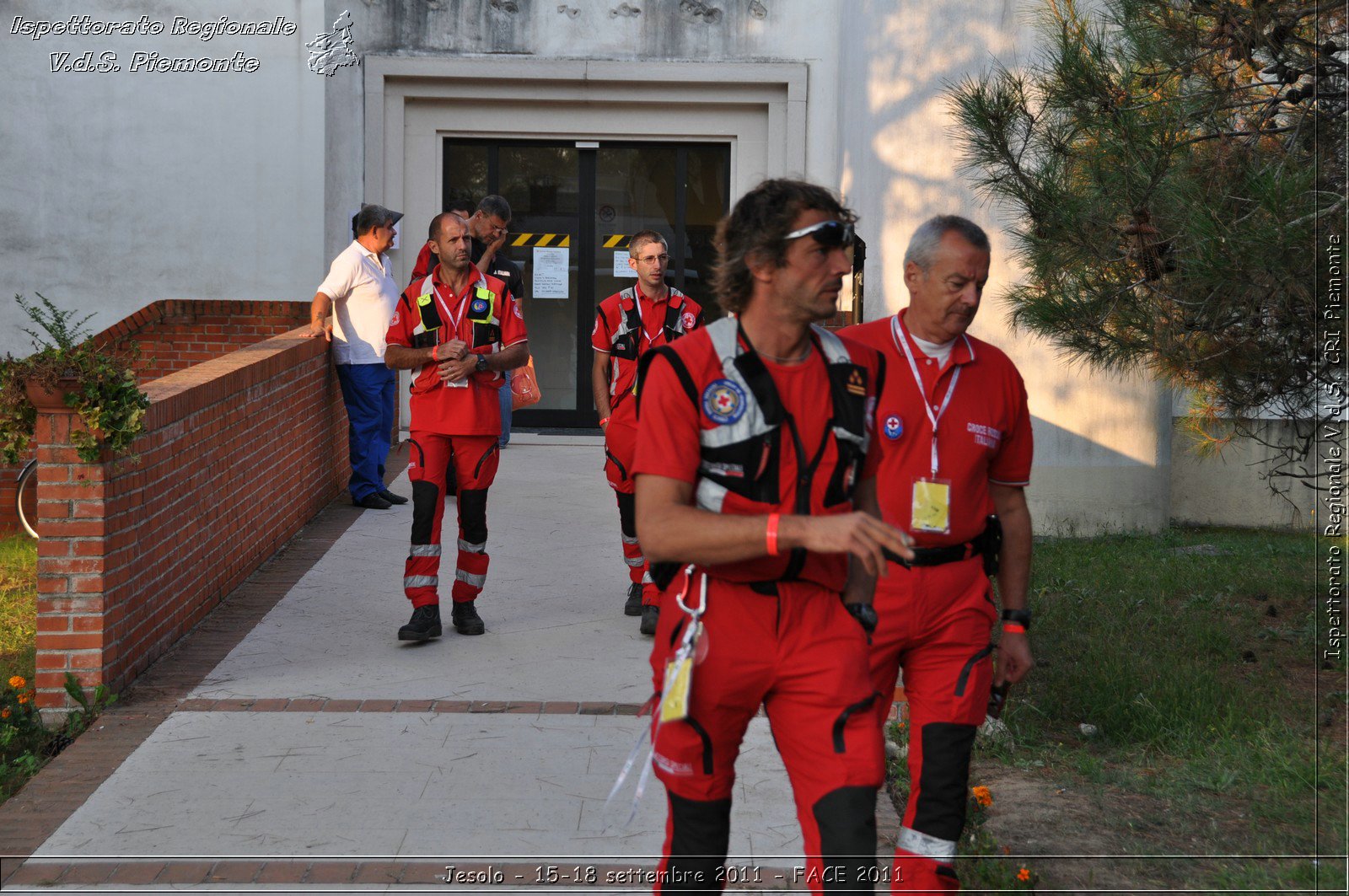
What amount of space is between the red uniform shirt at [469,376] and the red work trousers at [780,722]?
4.12 m

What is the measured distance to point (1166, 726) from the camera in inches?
244

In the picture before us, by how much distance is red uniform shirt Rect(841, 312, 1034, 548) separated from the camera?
4141 mm

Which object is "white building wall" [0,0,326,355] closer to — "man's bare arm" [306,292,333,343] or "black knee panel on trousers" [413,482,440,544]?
"man's bare arm" [306,292,333,343]

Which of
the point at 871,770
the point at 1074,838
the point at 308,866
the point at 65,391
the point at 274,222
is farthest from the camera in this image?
the point at 274,222

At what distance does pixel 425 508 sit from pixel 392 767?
75.6 inches

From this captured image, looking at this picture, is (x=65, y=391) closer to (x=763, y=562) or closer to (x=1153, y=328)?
(x=763, y=562)

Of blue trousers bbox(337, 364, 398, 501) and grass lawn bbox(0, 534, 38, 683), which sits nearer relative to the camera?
grass lawn bbox(0, 534, 38, 683)

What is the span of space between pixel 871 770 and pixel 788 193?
1.36 meters

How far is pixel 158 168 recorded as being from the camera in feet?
Result: 46.7

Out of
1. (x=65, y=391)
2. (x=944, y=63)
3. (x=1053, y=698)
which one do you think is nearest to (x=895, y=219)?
(x=944, y=63)

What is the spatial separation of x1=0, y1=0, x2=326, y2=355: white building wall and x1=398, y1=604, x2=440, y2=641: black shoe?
769 centimetres

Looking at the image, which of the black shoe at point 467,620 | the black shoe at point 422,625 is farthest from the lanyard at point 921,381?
the black shoe at point 467,620

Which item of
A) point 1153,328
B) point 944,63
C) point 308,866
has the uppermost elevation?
point 944,63

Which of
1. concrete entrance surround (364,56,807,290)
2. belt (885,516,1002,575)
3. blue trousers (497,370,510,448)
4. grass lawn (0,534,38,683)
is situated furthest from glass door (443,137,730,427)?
belt (885,516,1002,575)
